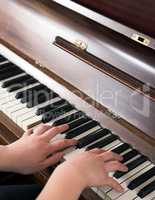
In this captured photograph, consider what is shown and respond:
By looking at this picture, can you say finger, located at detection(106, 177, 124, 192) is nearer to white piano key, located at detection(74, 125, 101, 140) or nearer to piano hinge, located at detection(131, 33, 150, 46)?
white piano key, located at detection(74, 125, 101, 140)

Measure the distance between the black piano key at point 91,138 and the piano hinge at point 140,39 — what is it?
31 centimetres

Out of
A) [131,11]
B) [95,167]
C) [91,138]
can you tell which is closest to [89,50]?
[131,11]

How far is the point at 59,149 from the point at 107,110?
0.20 m

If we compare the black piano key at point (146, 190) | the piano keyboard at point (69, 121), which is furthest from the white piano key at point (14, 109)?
the black piano key at point (146, 190)

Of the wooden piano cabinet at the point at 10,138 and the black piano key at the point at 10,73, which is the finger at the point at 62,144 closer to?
the wooden piano cabinet at the point at 10,138

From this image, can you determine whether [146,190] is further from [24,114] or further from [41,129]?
[24,114]

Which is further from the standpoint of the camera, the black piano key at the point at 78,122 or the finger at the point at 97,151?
the black piano key at the point at 78,122

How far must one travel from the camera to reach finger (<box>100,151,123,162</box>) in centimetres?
117

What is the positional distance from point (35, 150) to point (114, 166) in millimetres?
285

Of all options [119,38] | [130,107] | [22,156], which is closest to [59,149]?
[22,156]

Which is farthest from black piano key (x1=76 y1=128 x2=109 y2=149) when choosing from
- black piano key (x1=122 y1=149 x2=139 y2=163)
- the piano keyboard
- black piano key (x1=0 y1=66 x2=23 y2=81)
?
black piano key (x1=0 y1=66 x2=23 y2=81)

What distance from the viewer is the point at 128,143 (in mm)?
1221

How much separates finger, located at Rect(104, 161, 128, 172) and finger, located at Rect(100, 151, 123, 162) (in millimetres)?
19

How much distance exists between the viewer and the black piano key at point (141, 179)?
3.63 feet
